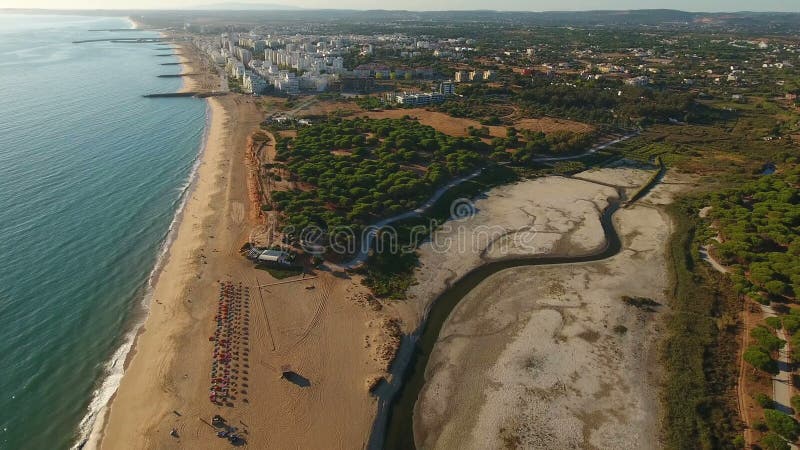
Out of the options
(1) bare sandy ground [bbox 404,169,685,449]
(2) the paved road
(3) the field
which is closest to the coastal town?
(1) bare sandy ground [bbox 404,169,685,449]

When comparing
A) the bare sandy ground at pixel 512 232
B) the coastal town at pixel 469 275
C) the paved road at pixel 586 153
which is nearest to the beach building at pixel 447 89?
the coastal town at pixel 469 275

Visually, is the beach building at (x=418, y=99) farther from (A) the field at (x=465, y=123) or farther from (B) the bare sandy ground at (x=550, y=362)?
(B) the bare sandy ground at (x=550, y=362)

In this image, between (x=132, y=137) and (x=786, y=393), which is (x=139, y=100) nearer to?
(x=132, y=137)

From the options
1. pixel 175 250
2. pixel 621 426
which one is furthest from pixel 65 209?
pixel 621 426

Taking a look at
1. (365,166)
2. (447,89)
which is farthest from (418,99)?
(365,166)

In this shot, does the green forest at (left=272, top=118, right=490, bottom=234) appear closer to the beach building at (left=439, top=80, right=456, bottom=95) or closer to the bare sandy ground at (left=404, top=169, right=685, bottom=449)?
the bare sandy ground at (left=404, top=169, right=685, bottom=449)
